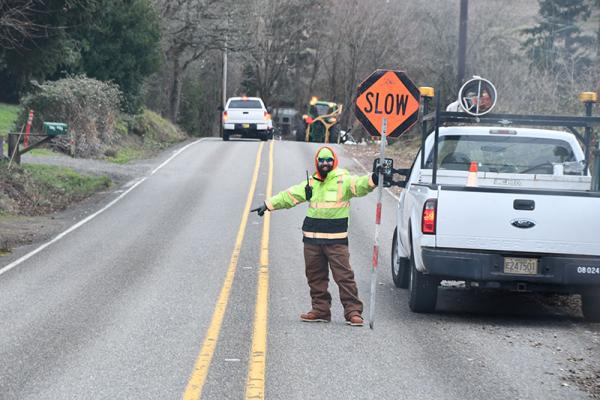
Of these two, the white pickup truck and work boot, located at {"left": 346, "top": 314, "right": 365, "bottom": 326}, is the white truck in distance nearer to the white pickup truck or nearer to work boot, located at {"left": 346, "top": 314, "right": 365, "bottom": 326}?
the white pickup truck

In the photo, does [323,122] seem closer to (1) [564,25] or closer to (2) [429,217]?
(1) [564,25]

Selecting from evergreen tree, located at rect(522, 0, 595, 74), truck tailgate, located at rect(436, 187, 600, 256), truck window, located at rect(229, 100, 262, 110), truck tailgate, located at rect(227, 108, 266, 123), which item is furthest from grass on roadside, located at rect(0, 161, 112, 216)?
evergreen tree, located at rect(522, 0, 595, 74)

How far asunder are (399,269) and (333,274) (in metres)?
2.64

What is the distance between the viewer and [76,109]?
32.7 meters

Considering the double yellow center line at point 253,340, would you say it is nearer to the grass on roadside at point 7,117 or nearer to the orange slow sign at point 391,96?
the orange slow sign at point 391,96

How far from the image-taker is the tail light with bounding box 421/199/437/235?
10.3m

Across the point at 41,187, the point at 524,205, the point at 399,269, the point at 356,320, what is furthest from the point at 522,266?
the point at 41,187

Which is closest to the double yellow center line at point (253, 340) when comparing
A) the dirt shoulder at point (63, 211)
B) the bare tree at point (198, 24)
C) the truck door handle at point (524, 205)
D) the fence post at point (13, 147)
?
the truck door handle at point (524, 205)

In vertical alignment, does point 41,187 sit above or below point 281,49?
below

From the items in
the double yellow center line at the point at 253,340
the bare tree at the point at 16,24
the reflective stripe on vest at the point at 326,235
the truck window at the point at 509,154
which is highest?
the bare tree at the point at 16,24

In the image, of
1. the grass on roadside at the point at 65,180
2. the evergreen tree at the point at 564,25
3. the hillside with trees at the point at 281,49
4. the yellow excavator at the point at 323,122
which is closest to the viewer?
the hillside with trees at the point at 281,49

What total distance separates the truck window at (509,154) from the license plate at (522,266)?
2026 mm

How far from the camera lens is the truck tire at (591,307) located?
10.8 meters

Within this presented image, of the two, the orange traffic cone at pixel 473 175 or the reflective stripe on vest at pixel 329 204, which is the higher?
the orange traffic cone at pixel 473 175
